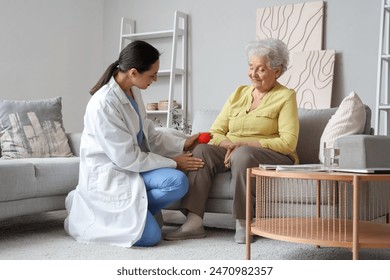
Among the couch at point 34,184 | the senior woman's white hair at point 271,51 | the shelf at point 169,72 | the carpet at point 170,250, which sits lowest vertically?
the carpet at point 170,250

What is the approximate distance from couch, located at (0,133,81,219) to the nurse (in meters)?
0.28

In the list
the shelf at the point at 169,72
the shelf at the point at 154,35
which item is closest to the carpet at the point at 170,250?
the shelf at the point at 169,72

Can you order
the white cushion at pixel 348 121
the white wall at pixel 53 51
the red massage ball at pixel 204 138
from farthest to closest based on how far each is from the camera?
the white wall at pixel 53 51, the red massage ball at pixel 204 138, the white cushion at pixel 348 121

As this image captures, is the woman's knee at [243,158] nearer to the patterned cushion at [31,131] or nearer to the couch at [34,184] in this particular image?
the couch at [34,184]

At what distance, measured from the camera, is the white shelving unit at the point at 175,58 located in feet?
18.4

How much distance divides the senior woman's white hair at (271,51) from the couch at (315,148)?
0.38 meters

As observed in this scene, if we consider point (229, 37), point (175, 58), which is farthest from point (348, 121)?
point (175, 58)

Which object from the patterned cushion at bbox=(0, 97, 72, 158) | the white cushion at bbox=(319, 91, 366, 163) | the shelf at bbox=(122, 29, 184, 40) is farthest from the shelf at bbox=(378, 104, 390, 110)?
the patterned cushion at bbox=(0, 97, 72, 158)

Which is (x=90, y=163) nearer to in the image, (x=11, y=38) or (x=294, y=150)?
(x=294, y=150)

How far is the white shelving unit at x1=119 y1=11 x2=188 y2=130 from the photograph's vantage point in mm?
5609

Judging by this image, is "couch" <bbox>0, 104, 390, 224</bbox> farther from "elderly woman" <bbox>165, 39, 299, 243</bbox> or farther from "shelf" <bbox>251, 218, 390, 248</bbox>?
"shelf" <bbox>251, 218, 390, 248</bbox>

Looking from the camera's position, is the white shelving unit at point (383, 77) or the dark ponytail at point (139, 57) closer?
the dark ponytail at point (139, 57)

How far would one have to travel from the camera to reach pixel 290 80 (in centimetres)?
513

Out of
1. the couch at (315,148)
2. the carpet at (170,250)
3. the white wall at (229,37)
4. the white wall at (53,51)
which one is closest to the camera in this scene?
the couch at (315,148)
